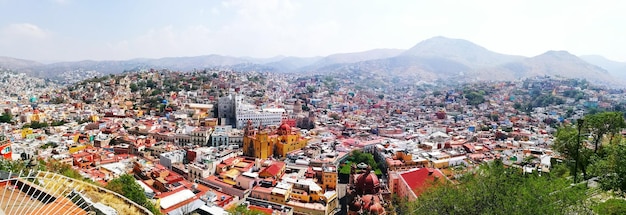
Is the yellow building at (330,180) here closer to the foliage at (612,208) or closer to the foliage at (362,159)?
the foliage at (362,159)

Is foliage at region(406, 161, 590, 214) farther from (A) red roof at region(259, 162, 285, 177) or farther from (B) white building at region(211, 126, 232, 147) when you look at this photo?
(B) white building at region(211, 126, 232, 147)

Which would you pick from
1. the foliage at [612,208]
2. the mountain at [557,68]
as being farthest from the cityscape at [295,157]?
the mountain at [557,68]

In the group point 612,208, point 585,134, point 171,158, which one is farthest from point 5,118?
point 585,134

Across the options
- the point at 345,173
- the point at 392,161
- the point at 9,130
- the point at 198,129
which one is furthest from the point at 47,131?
the point at 392,161

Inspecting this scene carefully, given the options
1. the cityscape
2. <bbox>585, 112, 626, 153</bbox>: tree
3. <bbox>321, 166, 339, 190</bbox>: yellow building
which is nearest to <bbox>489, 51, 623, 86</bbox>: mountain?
the cityscape

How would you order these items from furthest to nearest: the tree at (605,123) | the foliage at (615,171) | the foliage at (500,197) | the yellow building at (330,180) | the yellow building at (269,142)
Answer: the yellow building at (269,142) → the yellow building at (330,180) → the tree at (605,123) → the foliage at (615,171) → the foliage at (500,197)

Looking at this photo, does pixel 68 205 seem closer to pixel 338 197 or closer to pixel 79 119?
pixel 338 197

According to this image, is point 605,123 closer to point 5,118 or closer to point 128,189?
point 128,189
